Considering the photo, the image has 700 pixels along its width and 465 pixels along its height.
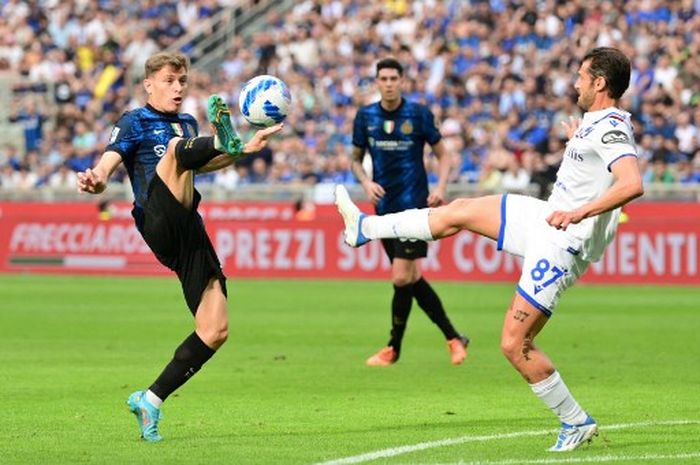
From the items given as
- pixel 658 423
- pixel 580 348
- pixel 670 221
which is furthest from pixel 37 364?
pixel 670 221

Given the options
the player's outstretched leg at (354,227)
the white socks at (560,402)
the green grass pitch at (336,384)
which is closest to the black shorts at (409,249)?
the green grass pitch at (336,384)

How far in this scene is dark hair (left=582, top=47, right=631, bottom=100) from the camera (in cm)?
892

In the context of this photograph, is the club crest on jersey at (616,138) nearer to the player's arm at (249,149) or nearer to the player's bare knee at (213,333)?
the player's arm at (249,149)

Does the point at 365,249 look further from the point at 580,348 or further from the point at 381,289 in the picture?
the point at 580,348

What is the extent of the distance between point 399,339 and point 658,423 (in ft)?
15.4

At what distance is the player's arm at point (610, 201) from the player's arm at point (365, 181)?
5.89 m

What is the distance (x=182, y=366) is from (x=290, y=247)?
18.7m

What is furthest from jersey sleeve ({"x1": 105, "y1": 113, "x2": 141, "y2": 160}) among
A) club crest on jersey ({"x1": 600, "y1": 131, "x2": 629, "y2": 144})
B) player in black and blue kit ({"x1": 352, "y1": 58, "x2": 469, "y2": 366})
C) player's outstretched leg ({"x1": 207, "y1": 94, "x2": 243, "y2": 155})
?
player in black and blue kit ({"x1": 352, "y1": 58, "x2": 469, "y2": 366})

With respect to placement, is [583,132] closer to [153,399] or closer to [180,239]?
[180,239]

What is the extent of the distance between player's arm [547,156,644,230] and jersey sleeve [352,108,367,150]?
6576 millimetres

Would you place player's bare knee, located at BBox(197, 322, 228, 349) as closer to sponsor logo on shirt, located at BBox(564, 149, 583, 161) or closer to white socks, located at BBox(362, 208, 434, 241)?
white socks, located at BBox(362, 208, 434, 241)

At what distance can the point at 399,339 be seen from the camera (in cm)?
1480

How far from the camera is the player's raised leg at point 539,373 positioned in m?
9.02

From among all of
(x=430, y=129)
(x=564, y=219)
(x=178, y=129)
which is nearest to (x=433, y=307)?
(x=430, y=129)
